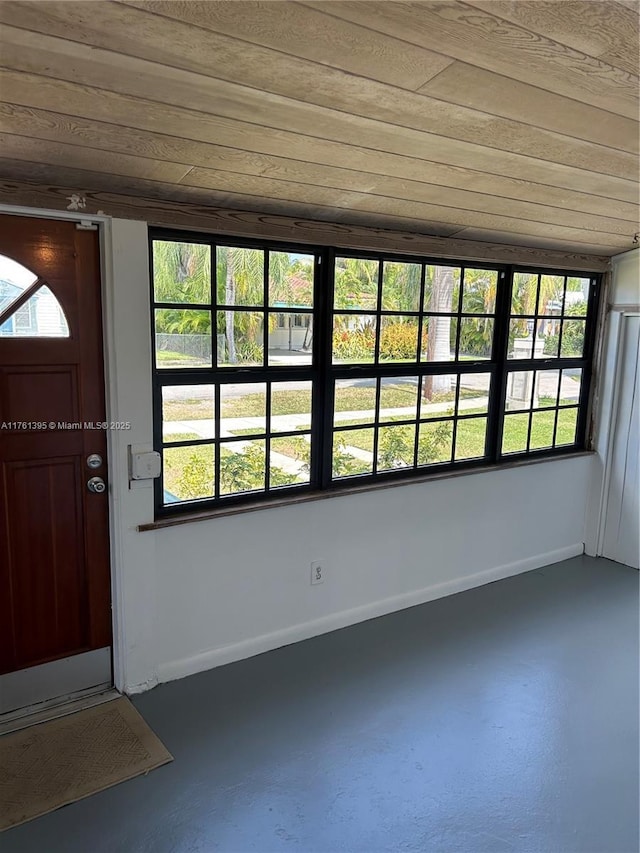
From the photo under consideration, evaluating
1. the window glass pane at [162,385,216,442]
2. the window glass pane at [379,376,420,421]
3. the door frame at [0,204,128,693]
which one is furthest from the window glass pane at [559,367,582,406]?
the door frame at [0,204,128,693]

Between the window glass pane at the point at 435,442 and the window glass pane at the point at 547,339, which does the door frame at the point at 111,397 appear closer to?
the window glass pane at the point at 435,442

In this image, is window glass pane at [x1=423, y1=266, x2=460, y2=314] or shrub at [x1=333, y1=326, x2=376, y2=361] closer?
shrub at [x1=333, y1=326, x2=376, y2=361]

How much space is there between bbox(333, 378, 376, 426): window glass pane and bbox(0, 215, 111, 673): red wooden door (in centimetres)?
120

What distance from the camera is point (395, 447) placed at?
11.2ft

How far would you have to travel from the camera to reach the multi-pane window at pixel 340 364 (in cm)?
266

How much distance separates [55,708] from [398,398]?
7.30 ft

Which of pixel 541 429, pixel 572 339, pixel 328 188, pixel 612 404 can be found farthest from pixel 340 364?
pixel 612 404

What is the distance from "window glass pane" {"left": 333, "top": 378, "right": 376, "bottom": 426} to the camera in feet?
10.3

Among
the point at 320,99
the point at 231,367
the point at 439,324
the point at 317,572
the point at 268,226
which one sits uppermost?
the point at 320,99

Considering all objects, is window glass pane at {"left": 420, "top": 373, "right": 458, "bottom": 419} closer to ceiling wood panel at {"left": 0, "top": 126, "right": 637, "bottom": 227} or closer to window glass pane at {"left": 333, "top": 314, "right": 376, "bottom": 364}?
window glass pane at {"left": 333, "top": 314, "right": 376, "bottom": 364}

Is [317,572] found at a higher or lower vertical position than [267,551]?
lower

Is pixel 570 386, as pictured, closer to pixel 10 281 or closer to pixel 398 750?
pixel 398 750

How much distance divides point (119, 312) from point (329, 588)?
5.77 ft

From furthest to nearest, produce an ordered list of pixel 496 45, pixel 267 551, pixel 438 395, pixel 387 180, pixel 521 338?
pixel 521 338 < pixel 438 395 < pixel 267 551 < pixel 387 180 < pixel 496 45
